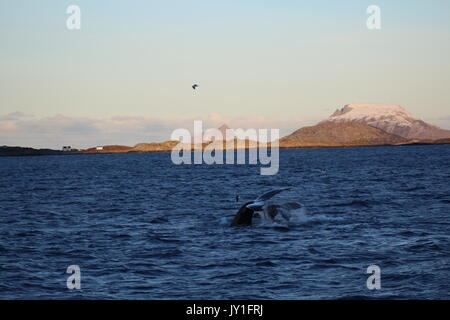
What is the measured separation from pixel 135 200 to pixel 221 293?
33.2m

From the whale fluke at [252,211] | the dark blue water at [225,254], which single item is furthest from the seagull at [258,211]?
the dark blue water at [225,254]

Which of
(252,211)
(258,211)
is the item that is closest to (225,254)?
(252,211)

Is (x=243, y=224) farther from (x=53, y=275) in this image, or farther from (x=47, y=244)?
(x=53, y=275)

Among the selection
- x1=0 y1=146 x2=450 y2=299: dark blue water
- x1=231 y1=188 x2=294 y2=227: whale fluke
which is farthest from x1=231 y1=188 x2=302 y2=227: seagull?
x1=0 y1=146 x2=450 y2=299: dark blue water

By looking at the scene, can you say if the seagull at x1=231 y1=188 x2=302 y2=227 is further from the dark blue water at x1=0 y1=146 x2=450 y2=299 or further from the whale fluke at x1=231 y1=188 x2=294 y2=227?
the dark blue water at x1=0 y1=146 x2=450 y2=299

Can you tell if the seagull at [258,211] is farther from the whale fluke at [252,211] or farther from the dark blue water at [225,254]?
the dark blue water at [225,254]

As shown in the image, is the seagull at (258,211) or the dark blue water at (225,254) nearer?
the dark blue water at (225,254)

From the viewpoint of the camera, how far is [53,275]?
1867cm

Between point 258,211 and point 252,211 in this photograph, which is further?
point 258,211

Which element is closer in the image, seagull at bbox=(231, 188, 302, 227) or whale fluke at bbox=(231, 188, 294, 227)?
whale fluke at bbox=(231, 188, 294, 227)

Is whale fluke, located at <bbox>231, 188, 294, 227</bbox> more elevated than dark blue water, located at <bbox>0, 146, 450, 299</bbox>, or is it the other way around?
whale fluke, located at <bbox>231, 188, 294, 227</bbox>

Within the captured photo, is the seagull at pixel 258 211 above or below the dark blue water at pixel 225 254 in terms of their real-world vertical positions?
above

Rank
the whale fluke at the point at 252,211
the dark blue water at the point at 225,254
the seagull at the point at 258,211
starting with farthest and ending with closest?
the seagull at the point at 258,211 < the whale fluke at the point at 252,211 < the dark blue water at the point at 225,254

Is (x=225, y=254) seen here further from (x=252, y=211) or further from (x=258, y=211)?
(x=258, y=211)
